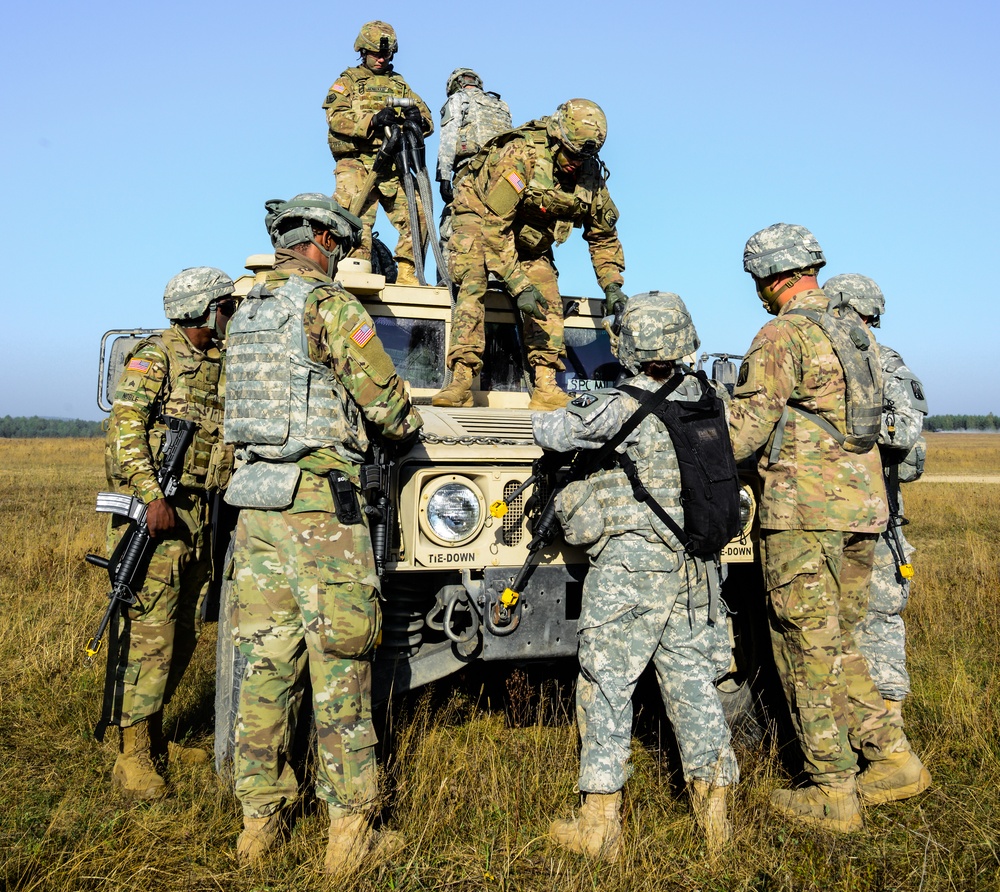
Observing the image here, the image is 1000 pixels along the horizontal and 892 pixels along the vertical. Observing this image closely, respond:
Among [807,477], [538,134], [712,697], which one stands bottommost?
[712,697]

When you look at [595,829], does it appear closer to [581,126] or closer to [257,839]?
[257,839]

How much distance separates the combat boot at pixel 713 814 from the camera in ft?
10.1

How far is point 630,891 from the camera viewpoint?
2.82 meters

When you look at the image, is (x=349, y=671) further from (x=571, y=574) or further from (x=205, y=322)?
(x=205, y=322)

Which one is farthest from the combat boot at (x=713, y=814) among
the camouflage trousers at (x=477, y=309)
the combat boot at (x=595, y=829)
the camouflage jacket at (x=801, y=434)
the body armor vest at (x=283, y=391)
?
the camouflage trousers at (x=477, y=309)

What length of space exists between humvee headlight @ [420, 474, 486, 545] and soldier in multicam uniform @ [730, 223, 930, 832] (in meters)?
0.95

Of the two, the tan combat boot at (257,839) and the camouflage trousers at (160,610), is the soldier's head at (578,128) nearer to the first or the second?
the camouflage trousers at (160,610)

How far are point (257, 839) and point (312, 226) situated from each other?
6.47 feet

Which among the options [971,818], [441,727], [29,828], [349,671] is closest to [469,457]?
[349,671]

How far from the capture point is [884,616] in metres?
4.15

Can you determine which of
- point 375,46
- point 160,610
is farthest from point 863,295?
point 375,46

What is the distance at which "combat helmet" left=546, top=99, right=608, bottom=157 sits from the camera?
16.0 ft

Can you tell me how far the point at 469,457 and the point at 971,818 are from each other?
210 centimetres

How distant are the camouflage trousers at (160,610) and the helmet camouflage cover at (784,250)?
94.7 inches
